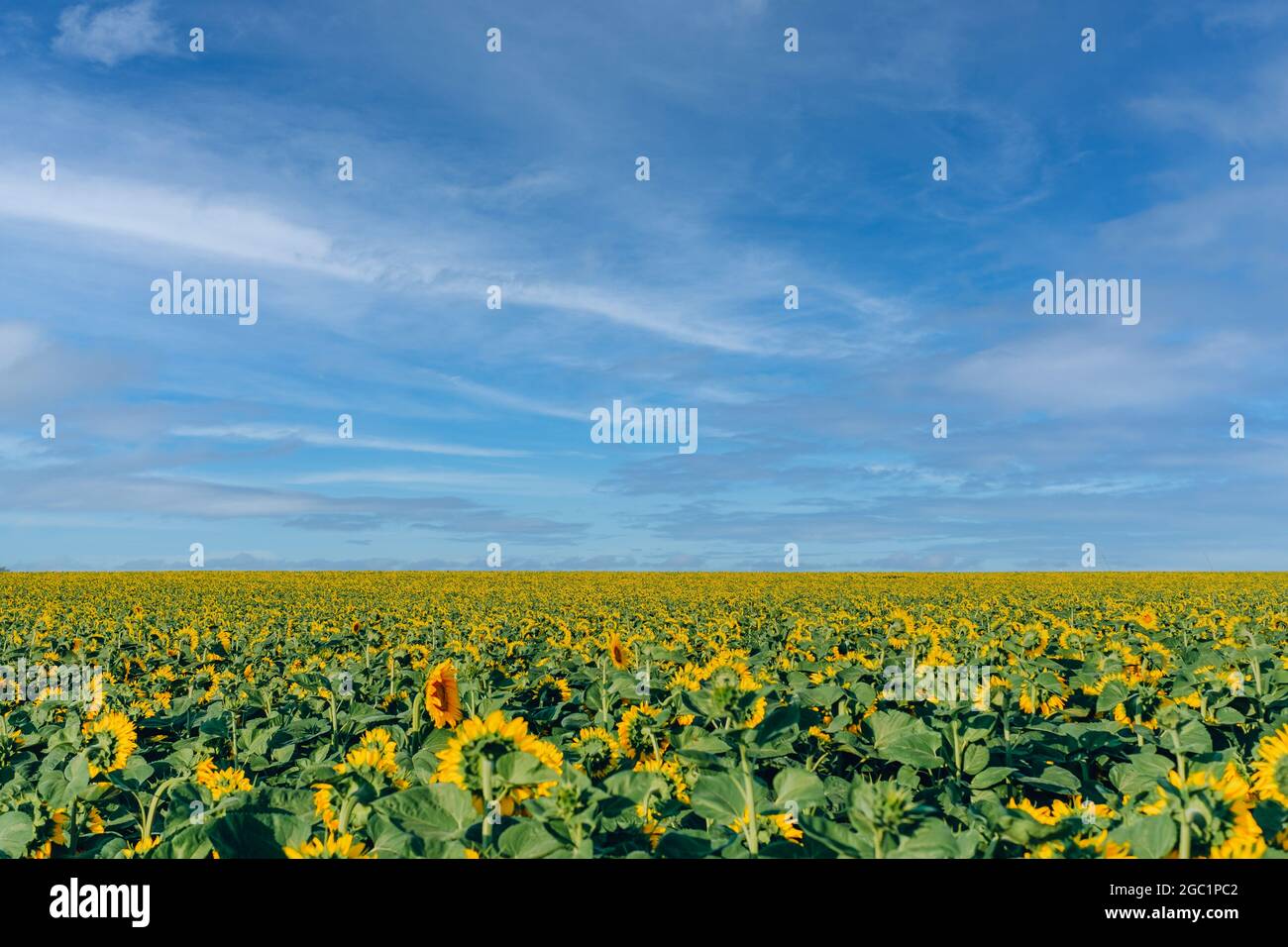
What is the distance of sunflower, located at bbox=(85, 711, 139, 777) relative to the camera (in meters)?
3.82

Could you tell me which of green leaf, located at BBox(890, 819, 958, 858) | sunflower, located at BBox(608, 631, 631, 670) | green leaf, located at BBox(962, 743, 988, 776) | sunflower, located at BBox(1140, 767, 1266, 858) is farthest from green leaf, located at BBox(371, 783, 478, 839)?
sunflower, located at BBox(608, 631, 631, 670)

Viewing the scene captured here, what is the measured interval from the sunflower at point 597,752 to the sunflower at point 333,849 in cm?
176

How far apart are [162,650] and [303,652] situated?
2423mm

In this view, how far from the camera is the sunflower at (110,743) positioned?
12.5 feet

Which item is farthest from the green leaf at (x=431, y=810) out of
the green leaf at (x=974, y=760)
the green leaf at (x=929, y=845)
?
the green leaf at (x=974, y=760)

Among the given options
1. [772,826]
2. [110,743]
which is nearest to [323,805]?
[772,826]

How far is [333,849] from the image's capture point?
6.57 feet

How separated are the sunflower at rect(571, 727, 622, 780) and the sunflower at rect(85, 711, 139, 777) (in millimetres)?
2053

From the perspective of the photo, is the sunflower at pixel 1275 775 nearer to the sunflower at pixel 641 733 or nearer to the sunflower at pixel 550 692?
the sunflower at pixel 641 733

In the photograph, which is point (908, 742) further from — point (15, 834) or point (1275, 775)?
point (15, 834)
